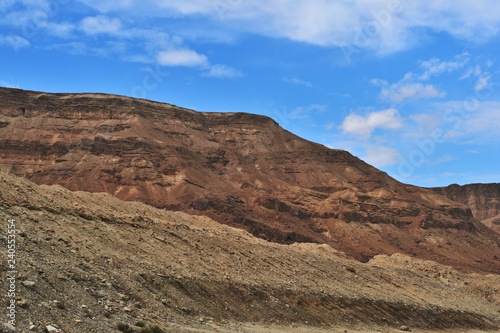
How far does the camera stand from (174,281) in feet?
85.8

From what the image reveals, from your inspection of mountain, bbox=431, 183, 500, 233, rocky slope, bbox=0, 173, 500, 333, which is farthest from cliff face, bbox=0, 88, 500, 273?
mountain, bbox=431, 183, 500, 233

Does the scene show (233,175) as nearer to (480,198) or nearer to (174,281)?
(174,281)

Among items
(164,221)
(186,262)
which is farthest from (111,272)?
(164,221)

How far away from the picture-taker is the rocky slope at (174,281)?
19.0m

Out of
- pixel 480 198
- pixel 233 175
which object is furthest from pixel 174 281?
pixel 480 198

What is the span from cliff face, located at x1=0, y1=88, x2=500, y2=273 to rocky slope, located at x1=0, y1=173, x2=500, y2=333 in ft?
144

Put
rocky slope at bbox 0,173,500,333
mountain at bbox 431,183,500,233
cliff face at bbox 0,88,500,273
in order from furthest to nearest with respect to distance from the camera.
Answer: mountain at bbox 431,183,500,233 → cliff face at bbox 0,88,500,273 → rocky slope at bbox 0,173,500,333

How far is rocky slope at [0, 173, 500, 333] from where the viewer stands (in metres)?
19.0

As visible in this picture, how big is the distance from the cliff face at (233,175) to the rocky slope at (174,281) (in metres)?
43.8

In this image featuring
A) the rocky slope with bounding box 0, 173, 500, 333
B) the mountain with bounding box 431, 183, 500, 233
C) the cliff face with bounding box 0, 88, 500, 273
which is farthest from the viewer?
the mountain with bounding box 431, 183, 500, 233

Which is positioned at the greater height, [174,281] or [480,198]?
[480,198]

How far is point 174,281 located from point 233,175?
89083mm

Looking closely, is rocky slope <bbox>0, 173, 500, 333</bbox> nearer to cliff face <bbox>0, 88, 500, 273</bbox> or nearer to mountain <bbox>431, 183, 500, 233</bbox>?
cliff face <bbox>0, 88, 500, 273</bbox>

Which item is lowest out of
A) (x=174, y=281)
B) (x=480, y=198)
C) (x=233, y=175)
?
(x=174, y=281)
